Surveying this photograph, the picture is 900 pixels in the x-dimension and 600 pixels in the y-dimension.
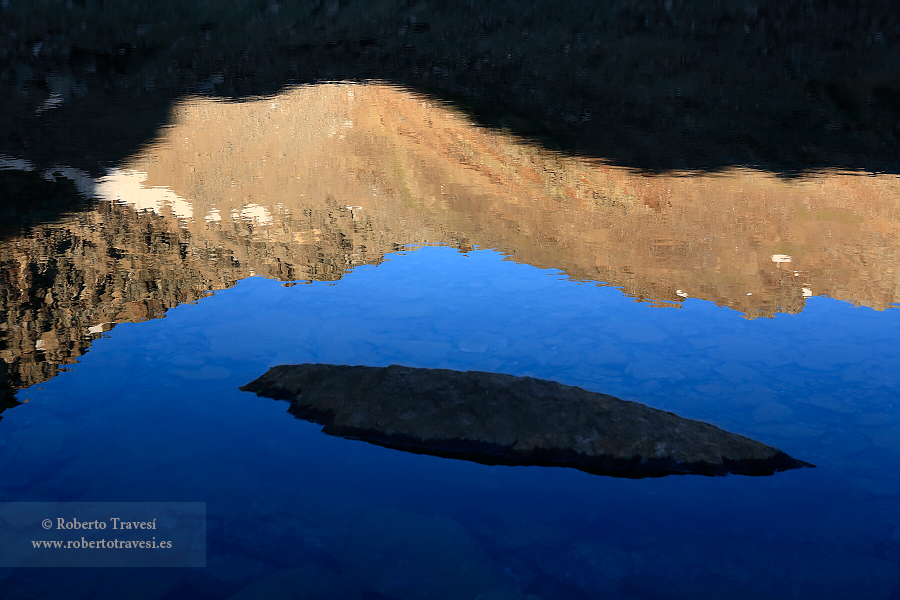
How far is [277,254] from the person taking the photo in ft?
17.9

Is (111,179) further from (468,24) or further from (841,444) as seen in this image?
(468,24)

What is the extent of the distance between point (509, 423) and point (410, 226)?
9.93ft

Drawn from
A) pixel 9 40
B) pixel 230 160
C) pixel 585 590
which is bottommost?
pixel 585 590

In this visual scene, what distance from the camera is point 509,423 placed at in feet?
10.8

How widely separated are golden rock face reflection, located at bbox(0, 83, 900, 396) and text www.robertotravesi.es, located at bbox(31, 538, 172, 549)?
1.39 meters

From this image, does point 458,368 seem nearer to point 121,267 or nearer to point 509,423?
point 509,423

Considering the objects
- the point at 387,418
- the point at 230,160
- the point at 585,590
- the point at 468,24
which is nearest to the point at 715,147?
the point at 230,160

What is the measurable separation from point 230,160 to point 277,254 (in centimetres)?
280

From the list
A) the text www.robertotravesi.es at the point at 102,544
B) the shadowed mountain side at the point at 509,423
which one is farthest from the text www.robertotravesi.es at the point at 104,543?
the shadowed mountain side at the point at 509,423

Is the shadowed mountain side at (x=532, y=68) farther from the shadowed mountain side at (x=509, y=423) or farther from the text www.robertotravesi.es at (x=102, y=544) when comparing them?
the text www.robertotravesi.es at (x=102, y=544)

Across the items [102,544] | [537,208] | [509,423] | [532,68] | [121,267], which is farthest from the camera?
[532,68]

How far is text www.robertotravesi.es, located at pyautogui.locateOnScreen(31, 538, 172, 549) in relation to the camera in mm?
2625

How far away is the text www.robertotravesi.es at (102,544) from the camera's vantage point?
8.61ft

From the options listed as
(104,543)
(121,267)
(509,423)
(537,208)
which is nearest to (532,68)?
(537,208)
